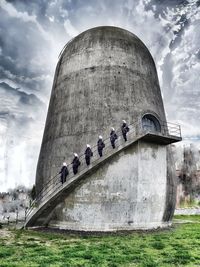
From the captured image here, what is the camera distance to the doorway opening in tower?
18.2m

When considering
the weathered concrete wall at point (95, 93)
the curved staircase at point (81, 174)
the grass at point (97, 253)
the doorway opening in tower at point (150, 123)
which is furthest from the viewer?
the doorway opening in tower at point (150, 123)

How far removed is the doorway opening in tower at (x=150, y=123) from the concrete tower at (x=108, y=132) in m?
0.06

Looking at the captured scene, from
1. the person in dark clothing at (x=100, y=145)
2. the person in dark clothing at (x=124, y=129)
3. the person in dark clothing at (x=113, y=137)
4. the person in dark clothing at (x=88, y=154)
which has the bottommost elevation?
the person in dark clothing at (x=88, y=154)

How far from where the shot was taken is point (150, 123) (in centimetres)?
1870

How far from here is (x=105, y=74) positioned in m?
18.5

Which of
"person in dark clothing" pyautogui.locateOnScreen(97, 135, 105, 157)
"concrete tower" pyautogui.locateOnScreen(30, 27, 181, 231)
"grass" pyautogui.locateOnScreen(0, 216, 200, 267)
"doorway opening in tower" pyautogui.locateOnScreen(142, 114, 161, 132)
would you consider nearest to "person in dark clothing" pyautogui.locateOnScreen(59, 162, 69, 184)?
"concrete tower" pyautogui.locateOnScreen(30, 27, 181, 231)

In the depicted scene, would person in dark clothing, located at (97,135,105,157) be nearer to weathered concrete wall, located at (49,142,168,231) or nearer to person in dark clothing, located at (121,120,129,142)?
weathered concrete wall, located at (49,142,168,231)

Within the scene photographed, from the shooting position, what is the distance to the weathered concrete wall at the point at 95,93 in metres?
17.4

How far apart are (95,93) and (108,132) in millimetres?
2646

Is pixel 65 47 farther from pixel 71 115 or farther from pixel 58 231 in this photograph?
pixel 58 231

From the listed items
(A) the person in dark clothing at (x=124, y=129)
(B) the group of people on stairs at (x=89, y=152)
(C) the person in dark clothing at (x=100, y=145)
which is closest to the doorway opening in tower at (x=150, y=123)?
(A) the person in dark clothing at (x=124, y=129)

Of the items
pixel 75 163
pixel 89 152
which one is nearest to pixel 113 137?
pixel 89 152

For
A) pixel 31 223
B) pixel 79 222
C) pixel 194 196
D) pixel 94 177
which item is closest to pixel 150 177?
pixel 94 177

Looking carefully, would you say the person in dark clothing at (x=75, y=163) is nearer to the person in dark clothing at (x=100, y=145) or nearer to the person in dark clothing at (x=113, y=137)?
the person in dark clothing at (x=100, y=145)
